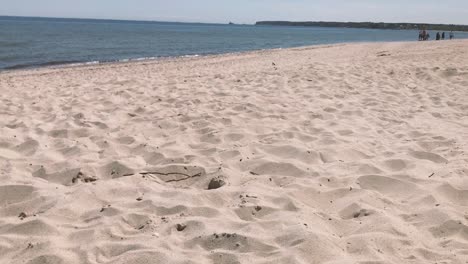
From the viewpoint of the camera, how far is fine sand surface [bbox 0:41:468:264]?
98.3 inches

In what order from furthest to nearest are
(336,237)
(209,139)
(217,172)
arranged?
(209,139) < (217,172) < (336,237)

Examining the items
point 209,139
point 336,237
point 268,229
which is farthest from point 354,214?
point 209,139

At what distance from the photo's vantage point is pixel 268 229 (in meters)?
2.68

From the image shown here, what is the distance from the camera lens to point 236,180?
346 cm

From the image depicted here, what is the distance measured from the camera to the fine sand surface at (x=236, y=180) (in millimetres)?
2498

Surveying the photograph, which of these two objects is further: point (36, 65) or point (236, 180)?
point (36, 65)

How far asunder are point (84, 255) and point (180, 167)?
4.54 ft

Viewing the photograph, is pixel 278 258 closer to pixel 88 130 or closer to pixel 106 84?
pixel 88 130

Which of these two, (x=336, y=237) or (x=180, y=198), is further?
(x=180, y=198)

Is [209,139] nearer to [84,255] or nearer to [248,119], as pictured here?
[248,119]

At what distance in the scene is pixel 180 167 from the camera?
12.2 ft

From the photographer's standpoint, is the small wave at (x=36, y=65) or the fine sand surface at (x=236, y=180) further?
the small wave at (x=36, y=65)

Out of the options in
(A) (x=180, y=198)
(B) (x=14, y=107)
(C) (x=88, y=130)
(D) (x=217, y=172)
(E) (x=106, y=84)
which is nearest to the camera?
(A) (x=180, y=198)

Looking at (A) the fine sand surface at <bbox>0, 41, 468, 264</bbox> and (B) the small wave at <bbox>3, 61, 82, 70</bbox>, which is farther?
(B) the small wave at <bbox>3, 61, 82, 70</bbox>
